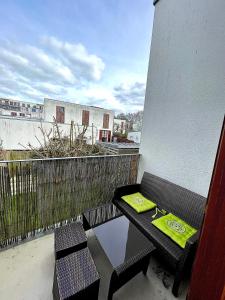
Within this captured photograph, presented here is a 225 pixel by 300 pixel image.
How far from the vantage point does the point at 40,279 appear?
4.67 feet

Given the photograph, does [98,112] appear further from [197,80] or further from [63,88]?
[197,80]

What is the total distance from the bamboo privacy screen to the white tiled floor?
0.28 metres

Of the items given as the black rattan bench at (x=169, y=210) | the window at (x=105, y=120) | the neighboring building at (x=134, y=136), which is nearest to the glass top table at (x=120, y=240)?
the black rattan bench at (x=169, y=210)

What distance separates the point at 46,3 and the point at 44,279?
173 inches

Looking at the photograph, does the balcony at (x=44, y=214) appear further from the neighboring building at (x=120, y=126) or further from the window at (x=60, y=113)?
the neighboring building at (x=120, y=126)

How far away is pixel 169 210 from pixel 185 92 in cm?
170

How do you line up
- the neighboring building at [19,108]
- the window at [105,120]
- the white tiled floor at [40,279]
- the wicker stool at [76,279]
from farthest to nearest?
the neighboring building at [19,108]
the window at [105,120]
the white tiled floor at [40,279]
the wicker stool at [76,279]

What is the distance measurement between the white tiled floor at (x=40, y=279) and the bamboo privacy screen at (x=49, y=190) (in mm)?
283

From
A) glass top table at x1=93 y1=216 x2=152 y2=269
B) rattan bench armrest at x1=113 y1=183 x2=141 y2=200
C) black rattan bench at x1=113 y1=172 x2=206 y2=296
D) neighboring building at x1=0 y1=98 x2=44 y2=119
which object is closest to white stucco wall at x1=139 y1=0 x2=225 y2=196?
black rattan bench at x1=113 y1=172 x2=206 y2=296

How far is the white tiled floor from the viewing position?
1.31 meters

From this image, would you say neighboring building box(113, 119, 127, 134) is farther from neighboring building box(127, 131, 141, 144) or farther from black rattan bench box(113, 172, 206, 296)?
black rattan bench box(113, 172, 206, 296)

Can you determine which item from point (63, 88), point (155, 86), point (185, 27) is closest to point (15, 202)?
point (155, 86)

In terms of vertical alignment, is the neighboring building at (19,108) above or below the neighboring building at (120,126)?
above

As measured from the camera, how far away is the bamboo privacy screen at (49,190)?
1.71 m
